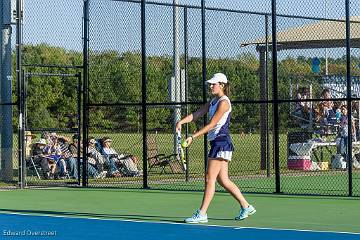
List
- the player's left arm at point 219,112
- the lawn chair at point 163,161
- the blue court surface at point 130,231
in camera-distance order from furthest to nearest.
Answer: the lawn chair at point 163,161, the player's left arm at point 219,112, the blue court surface at point 130,231

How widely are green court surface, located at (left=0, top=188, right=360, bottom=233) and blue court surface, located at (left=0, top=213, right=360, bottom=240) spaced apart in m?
0.57

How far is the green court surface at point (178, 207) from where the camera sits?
14.7 meters

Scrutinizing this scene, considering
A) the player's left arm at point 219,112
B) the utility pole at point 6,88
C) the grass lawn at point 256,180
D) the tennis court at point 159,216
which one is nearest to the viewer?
the tennis court at point 159,216

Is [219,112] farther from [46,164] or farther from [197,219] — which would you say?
[46,164]

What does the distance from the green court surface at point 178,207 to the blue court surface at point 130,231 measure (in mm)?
570

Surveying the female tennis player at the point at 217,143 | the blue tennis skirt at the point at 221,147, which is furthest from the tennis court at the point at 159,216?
the blue tennis skirt at the point at 221,147

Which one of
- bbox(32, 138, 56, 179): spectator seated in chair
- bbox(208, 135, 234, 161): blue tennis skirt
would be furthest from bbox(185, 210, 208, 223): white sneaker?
bbox(32, 138, 56, 179): spectator seated in chair

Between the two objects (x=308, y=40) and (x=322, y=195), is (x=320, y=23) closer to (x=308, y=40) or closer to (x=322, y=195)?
(x=308, y=40)

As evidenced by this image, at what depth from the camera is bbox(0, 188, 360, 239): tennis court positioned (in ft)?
43.2

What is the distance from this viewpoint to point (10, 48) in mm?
23609

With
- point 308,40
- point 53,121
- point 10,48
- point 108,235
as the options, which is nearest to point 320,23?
point 308,40

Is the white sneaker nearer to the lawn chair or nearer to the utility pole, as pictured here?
the utility pole

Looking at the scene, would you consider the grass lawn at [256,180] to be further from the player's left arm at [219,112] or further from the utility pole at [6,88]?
the player's left arm at [219,112]

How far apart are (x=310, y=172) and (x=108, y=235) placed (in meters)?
13.7
